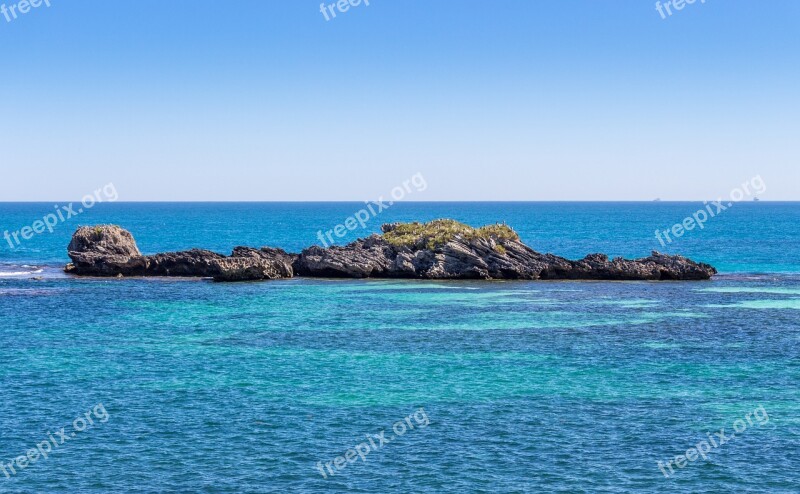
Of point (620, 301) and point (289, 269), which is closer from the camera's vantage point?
point (620, 301)

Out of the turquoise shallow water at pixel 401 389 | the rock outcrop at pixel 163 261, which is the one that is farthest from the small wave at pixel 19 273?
the turquoise shallow water at pixel 401 389

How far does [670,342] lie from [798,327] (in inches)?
462

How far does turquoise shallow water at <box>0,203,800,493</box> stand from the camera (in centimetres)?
2959

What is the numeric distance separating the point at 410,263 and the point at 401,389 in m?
51.0

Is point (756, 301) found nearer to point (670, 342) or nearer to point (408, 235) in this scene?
point (670, 342)

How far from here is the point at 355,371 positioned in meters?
44.8

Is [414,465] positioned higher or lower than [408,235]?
lower

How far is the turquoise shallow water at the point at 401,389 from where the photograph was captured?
29.6 meters

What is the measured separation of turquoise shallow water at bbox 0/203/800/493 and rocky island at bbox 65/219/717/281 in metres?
13.0

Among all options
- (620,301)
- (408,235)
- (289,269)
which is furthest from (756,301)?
(289,269)

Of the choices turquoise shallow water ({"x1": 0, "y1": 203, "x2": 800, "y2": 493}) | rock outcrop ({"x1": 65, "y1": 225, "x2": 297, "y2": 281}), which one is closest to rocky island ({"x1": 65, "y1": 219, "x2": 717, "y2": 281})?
rock outcrop ({"x1": 65, "y1": 225, "x2": 297, "y2": 281})

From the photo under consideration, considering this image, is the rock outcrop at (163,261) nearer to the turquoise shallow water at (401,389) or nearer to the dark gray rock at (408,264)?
the dark gray rock at (408,264)

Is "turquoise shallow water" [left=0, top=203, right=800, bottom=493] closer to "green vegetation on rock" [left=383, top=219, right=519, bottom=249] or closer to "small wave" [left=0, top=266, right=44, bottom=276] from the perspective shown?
"green vegetation on rock" [left=383, top=219, right=519, bottom=249]

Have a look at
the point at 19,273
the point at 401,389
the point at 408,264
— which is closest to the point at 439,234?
the point at 408,264
